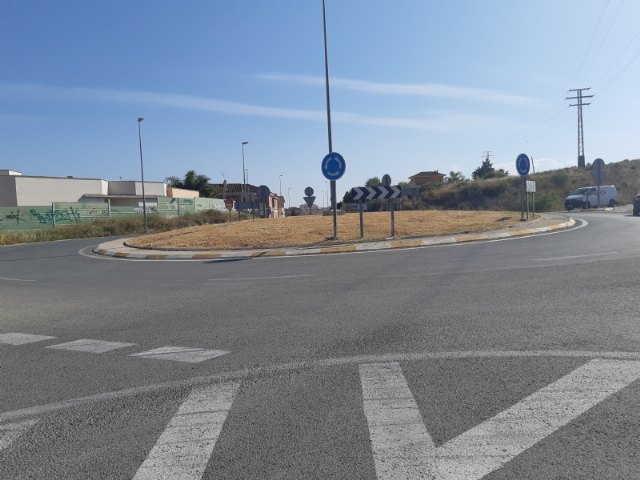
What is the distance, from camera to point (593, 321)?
6156mm

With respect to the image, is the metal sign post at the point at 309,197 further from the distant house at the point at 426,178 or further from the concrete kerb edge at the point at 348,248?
the distant house at the point at 426,178

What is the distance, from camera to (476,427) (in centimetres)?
349

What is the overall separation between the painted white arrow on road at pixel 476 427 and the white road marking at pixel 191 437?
107cm

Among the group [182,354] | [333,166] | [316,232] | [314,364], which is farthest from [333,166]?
[314,364]

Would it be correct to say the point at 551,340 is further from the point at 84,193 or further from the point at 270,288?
the point at 84,193

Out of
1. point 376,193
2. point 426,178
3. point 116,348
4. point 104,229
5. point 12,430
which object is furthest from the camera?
point 426,178

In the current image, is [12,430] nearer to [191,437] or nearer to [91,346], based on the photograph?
[191,437]

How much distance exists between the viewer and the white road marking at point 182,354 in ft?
17.9

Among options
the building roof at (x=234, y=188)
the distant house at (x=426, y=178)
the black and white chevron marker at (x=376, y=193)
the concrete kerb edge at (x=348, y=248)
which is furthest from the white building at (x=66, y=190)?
the distant house at (x=426, y=178)

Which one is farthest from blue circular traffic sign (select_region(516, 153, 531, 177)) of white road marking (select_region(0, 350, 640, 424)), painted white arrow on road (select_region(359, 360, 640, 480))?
painted white arrow on road (select_region(359, 360, 640, 480))

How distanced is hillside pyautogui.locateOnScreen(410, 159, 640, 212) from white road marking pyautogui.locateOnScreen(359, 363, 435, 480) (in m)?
58.6

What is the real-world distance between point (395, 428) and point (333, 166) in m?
14.9

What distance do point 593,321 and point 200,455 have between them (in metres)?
4.92

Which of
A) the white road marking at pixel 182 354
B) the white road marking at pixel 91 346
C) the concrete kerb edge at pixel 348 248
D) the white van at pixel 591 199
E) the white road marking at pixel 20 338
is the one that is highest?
the white van at pixel 591 199
